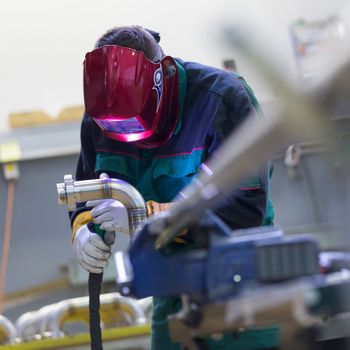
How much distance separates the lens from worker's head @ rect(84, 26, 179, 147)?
1463 millimetres

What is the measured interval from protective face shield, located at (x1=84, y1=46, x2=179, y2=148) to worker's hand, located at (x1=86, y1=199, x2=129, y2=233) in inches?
5.8

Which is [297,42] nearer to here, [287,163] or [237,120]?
[287,163]

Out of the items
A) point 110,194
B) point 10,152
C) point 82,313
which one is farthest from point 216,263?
point 10,152

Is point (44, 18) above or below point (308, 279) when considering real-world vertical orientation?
above

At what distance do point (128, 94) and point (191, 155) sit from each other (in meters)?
0.17

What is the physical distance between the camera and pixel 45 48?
3230mm

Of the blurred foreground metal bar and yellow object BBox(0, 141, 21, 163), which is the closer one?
the blurred foreground metal bar

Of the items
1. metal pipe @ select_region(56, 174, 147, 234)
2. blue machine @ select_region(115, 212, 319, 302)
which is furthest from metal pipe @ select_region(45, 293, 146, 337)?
blue machine @ select_region(115, 212, 319, 302)

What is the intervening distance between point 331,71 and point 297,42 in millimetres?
2846

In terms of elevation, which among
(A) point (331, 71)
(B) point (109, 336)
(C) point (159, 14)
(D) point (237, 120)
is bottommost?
(B) point (109, 336)

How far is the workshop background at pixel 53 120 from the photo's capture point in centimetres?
320

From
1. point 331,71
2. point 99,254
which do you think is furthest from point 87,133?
point 331,71

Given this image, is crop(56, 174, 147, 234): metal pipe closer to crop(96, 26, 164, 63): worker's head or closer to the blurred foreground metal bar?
crop(96, 26, 164, 63): worker's head

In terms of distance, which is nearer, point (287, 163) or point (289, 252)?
point (289, 252)
